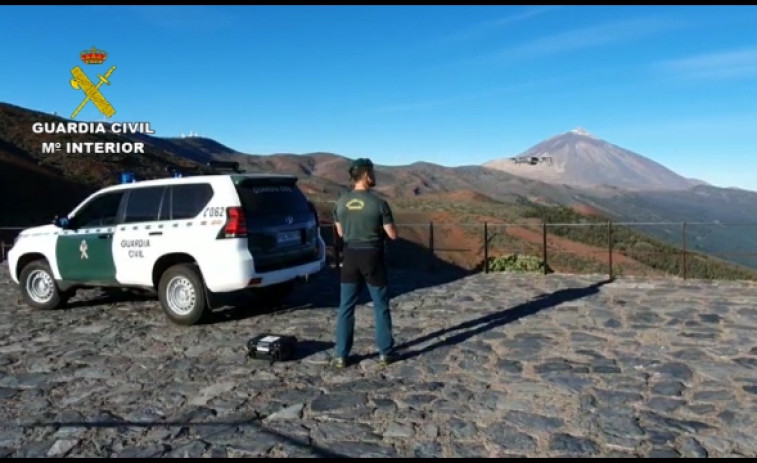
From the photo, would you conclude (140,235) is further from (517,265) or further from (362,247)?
(517,265)

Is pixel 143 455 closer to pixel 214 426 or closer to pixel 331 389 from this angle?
pixel 214 426

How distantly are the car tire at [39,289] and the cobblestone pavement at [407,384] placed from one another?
348mm

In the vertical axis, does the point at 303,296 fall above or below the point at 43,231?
below

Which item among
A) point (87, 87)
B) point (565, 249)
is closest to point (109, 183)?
point (87, 87)

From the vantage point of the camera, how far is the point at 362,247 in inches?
227

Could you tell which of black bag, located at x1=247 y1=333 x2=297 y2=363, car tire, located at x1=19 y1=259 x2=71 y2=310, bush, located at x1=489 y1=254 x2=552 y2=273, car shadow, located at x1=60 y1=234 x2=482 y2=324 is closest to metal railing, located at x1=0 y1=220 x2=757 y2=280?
bush, located at x1=489 y1=254 x2=552 y2=273

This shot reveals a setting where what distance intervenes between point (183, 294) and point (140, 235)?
1.03m

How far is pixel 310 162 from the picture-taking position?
168 metres

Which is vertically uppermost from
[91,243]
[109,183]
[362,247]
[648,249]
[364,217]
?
[109,183]

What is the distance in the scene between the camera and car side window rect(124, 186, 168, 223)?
26.8 feet

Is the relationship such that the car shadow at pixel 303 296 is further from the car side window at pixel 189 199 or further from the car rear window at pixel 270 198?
the car side window at pixel 189 199

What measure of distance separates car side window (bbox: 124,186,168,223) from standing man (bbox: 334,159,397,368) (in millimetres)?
3440

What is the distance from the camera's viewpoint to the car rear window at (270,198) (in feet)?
25.1

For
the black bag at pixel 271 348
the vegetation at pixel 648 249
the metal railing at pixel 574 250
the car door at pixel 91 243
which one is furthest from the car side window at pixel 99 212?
the vegetation at pixel 648 249
